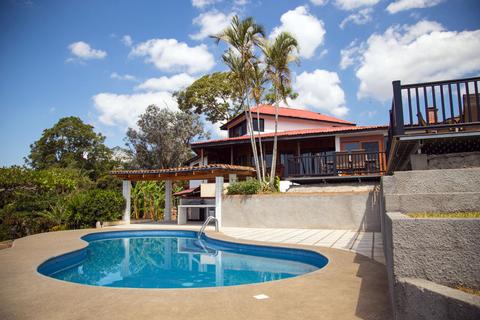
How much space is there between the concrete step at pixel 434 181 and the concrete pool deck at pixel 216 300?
154 centimetres

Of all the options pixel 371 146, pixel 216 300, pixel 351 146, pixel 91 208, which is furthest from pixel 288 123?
pixel 216 300

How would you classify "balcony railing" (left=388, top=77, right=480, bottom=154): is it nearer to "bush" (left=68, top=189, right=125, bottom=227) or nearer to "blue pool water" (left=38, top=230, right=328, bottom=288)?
"blue pool water" (left=38, top=230, right=328, bottom=288)

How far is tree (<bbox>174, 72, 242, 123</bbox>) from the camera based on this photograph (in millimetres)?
35688

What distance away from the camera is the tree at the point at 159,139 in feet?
95.0

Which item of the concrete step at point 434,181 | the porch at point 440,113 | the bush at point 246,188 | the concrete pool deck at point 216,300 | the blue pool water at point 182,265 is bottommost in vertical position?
the blue pool water at point 182,265

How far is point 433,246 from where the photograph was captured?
3.01m

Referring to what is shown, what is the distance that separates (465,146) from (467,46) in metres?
9.30

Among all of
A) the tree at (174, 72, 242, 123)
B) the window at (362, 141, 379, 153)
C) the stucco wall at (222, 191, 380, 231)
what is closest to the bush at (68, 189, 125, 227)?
the stucco wall at (222, 191, 380, 231)

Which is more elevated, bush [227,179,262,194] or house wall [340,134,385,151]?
house wall [340,134,385,151]

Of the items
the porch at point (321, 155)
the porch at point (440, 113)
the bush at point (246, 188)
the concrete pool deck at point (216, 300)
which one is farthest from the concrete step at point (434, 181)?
the porch at point (321, 155)

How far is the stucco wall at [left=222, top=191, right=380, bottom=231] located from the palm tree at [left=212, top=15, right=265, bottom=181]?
7.51ft

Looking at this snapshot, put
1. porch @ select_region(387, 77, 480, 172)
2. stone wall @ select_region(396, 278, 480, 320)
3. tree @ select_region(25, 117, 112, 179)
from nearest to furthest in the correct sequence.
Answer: stone wall @ select_region(396, 278, 480, 320), porch @ select_region(387, 77, 480, 172), tree @ select_region(25, 117, 112, 179)

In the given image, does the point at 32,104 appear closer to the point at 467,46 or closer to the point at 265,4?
the point at 265,4

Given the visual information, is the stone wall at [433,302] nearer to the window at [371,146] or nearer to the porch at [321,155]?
the porch at [321,155]
